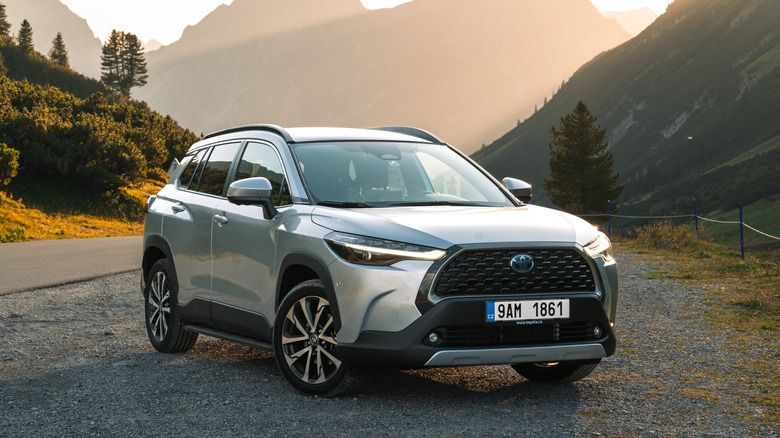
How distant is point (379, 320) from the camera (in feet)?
16.8

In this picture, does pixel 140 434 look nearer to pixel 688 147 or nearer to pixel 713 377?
pixel 713 377

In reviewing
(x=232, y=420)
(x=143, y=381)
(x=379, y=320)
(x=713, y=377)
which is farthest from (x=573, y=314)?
(x=143, y=381)

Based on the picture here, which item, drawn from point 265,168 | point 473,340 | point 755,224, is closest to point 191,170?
point 265,168

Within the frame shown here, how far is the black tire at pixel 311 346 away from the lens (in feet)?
18.0

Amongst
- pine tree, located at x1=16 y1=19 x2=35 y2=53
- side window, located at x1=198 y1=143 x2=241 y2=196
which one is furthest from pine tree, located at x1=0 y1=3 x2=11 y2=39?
side window, located at x1=198 y1=143 x2=241 y2=196

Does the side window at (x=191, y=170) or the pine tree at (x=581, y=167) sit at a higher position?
the pine tree at (x=581, y=167)

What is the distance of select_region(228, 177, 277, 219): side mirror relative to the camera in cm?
588

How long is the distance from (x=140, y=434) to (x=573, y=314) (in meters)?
2.72

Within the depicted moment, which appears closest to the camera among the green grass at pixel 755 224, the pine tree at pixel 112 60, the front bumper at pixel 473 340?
the front bumper at pixel 473 340

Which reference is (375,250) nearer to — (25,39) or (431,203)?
(431,203)

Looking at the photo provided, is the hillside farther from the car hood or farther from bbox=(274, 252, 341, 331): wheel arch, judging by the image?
the car hood

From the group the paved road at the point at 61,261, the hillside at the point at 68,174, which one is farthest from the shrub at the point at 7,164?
the paved road at the point at 61,261

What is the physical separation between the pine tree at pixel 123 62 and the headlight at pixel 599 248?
418 ft

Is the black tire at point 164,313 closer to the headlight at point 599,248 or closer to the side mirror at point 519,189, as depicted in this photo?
the side mirror at point 519,189
